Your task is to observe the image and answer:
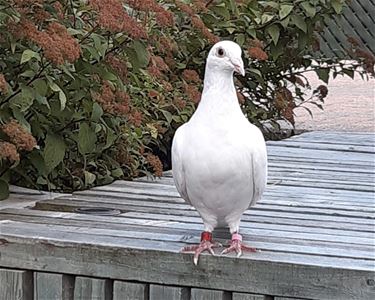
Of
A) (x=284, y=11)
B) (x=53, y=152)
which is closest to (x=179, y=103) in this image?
(x=284, y=11)

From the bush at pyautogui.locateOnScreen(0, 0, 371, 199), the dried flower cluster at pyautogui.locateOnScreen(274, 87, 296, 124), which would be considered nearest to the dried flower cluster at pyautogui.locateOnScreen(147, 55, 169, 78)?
the bush at pyautogui.locateOnScreen(0, 0, 371, 199)

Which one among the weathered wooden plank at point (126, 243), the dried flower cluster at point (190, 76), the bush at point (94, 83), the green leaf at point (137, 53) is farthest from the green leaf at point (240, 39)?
the weathered wooden plank at point (126, 243)

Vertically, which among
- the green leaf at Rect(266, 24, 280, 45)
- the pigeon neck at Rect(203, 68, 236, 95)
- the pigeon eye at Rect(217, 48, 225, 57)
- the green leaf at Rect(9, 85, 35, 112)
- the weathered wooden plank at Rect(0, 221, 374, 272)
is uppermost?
the green leaf at Rect(266, 24, 280, 45)

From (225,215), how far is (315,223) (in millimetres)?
551

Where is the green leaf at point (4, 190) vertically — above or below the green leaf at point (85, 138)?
below

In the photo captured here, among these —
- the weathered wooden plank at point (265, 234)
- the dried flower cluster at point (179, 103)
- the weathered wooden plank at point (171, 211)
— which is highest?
the dried flower cluster at point (179, 103)

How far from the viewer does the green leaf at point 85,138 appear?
366cm

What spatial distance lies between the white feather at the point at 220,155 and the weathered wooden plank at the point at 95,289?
1.13ft

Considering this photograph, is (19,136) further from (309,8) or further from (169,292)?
(309,8)

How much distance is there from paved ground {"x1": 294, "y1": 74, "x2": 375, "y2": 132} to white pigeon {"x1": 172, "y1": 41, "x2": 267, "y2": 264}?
14.1 feet

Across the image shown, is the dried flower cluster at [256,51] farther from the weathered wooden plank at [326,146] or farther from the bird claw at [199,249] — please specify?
the bird claw at [199,249]

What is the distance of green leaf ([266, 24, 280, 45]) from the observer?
539 centimetres

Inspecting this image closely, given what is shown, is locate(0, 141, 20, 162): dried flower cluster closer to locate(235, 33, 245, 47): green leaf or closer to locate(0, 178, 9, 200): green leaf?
locate(0, 178, 9, 200): green leaf

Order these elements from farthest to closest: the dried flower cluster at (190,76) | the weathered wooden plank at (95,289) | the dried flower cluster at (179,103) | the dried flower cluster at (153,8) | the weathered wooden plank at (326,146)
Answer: the weathered wooden plank at (326,146) < the dried flower cluster at (190,76) < the dried flower cluster at (179,103) < the dried flower cluster at (153,8) < the weathered wooden plank at (95,289)
